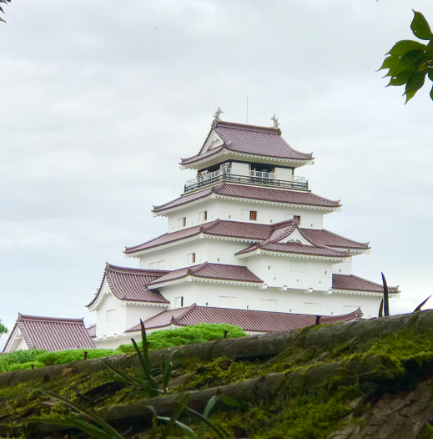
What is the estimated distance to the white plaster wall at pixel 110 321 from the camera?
4951 centimetres

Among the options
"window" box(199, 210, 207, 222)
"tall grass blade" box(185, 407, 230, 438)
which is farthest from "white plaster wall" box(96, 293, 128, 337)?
"tall grass blade" box(185, 407, 230, 438)

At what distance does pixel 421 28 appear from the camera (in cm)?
405

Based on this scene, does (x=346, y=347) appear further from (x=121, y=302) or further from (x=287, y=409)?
(x=121, y=302)

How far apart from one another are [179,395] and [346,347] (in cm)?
124

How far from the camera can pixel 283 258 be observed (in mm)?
49812

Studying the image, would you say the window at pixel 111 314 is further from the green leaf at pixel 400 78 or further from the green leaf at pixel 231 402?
the green leaf at pixel 400 78

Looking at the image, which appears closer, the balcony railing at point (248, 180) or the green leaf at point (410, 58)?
the green leaf at point (410, 58)

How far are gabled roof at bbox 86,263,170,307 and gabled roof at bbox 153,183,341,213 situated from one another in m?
5.15

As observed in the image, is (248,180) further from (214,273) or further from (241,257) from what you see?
(214,273)

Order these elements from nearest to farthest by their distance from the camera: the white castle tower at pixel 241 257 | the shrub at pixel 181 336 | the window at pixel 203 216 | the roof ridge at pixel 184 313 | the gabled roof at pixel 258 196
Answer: the shrub at pixel 181 336, the roof ridge at pixel 184 313, the white castle tower at pixel 241 257, the gabled roof at pixel 258 196, the window at pixel 203 216

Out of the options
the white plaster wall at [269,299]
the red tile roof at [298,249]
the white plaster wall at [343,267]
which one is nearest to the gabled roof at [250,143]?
the red tile roof at [298,249]

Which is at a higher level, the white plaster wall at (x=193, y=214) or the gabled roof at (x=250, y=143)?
the gabled roof at (x=250, y=143)

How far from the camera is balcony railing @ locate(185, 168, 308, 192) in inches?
→ 2096

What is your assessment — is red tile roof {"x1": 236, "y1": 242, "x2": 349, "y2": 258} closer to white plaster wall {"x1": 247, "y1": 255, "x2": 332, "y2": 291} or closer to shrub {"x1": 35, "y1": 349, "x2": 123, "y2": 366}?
white plaster wall {"x1": 247, "y1": 255, "x2": 332, "y2": 291}
